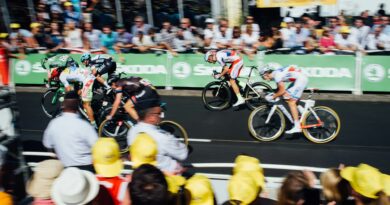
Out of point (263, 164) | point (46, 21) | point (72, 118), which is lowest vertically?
point (263, 164)

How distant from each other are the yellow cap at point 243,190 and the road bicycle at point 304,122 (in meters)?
6.23

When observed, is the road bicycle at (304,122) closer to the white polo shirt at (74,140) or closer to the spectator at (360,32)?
the spectator at (360,32)

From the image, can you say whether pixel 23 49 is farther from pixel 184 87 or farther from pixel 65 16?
pixel 184 87

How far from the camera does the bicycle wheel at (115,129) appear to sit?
999 centimetres

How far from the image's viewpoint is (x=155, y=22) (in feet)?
63.4

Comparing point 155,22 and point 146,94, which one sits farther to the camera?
point 155,22

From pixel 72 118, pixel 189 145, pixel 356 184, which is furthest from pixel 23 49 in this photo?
pixel 356 184

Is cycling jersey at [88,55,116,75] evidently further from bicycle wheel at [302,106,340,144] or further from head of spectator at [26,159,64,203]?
A: head of spectator at [26,159,64,203]

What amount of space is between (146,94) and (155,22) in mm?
10821

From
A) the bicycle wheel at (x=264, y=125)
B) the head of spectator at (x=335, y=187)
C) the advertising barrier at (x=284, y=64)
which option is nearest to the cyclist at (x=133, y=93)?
the bicycle wheel at (x=264, y=125)

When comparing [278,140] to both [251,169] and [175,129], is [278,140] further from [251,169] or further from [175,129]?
[251,169]

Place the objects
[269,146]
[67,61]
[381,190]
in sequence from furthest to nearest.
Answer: [67,61]
[269,146]
[381,190]

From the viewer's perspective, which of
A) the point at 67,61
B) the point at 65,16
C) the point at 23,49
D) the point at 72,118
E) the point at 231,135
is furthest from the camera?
the point at 65,16

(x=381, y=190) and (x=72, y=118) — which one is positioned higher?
(x=72, y=118)
